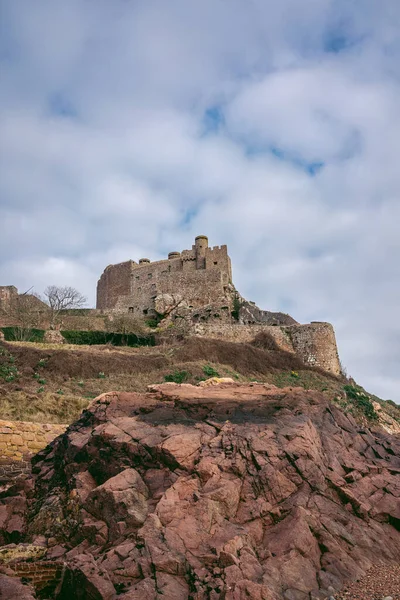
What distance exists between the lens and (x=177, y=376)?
24859 millimetres

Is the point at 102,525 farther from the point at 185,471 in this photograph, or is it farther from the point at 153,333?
the point at 153,333

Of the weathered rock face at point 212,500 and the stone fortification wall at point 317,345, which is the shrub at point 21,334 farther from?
the weathered rock face at point 212,500

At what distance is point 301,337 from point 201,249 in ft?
58.8

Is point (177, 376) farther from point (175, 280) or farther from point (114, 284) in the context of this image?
point (114, 284)

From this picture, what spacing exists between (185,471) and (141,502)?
3.43 feet

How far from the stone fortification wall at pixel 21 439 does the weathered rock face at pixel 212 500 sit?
101 inches

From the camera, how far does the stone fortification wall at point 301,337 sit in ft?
118

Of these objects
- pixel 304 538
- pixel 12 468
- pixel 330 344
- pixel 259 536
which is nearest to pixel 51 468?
pixel 12 468

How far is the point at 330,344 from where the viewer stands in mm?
36500

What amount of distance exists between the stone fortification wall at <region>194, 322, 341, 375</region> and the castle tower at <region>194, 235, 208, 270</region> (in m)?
14.7

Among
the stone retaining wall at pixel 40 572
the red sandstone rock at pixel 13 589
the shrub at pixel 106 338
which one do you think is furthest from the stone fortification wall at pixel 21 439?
the shrub at pixel 106 338

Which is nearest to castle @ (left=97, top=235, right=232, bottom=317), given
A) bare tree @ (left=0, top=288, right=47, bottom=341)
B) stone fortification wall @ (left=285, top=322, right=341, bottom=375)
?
bare tree @ (left=0, top=288, right=47, bottom=341)

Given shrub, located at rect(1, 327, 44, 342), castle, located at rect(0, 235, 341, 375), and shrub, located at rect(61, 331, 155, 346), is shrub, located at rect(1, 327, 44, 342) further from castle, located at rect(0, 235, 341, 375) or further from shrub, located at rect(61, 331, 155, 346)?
castle, located at rect(0, 235, 341, 375)

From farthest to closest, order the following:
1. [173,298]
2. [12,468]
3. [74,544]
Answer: [173,298]
[12,468]
[74,544]
